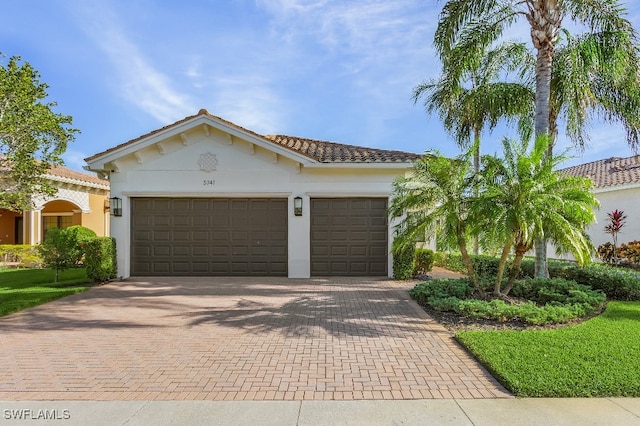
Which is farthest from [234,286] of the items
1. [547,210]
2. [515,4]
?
[515,4]

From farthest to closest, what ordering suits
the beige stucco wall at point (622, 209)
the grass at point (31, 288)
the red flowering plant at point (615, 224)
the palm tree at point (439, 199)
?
the beige stucco wall at point (622, 209) → the red flowering plant at point (615, 224) → the grass at point (31, 288) → the palm tree at point (439, 199)

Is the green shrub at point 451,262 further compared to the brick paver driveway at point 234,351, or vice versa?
the green shrub at point 451,262

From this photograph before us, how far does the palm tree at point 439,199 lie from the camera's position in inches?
305

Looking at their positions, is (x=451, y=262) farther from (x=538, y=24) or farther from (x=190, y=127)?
(x=190, y=127)

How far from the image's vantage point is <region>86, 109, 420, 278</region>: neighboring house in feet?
40.1

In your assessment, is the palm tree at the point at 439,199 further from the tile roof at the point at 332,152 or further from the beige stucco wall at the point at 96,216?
the beige stucco wall at the point at 96,216

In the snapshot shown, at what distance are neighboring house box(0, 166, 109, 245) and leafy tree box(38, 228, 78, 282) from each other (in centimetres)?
961

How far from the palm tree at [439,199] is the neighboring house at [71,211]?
18662mm

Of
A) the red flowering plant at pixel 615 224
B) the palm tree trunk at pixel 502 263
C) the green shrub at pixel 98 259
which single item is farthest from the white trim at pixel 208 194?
the red flowering plant at pixel 615 224

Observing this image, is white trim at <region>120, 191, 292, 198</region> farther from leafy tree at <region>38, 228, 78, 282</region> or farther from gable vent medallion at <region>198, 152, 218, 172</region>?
leafy tree at <region>38, 228, 78, 282</region>

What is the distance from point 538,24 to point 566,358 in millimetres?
9017

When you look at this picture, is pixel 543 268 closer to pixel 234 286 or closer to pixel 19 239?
pixel 234 286

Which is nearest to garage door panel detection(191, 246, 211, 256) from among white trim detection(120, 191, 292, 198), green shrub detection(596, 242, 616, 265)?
white trim detection(120, 191, 292, 198)

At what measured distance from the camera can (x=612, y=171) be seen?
19.4 meters
